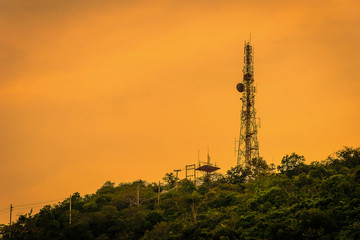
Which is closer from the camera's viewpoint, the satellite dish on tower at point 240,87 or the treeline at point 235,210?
the treeline at point 235,210

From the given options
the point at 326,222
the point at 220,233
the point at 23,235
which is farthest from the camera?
A: the point at 23,235

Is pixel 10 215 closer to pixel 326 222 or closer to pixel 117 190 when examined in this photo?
pixel 117 190

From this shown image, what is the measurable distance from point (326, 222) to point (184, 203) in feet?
73.6

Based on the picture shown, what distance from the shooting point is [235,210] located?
164ft

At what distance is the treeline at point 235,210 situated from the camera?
128 ft

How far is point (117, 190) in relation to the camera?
74.3 metres

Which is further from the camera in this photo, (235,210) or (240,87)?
(240,87)

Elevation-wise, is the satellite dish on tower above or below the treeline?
above

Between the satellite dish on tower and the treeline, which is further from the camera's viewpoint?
the satellite dish on tower

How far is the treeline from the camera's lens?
38969 millimetres

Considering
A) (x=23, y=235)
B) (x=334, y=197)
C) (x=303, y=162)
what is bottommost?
(x=23, y=235)

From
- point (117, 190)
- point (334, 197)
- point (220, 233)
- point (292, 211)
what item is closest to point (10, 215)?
point (117, 190)

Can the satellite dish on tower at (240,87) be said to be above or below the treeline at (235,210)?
above

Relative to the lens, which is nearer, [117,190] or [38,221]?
[38,221]
